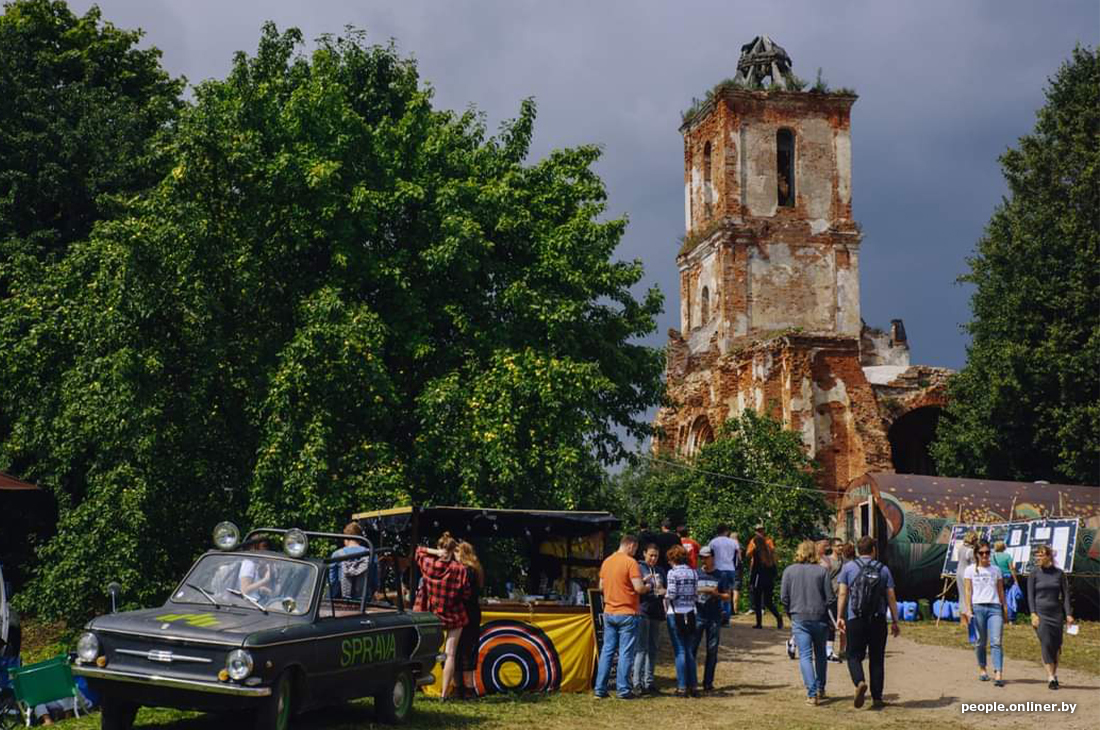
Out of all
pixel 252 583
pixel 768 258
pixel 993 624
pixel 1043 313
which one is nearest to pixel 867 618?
pixel 993 624

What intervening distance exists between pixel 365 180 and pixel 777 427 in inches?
855

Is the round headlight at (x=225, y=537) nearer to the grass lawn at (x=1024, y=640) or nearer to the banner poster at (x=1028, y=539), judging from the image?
the grass lawn at (x=1024, y=640)

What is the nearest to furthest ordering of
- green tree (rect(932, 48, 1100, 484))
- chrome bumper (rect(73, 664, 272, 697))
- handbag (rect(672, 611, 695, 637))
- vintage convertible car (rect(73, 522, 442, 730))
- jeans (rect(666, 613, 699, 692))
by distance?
Result: chrome bumper (rect(73, 664, 272, 697)) → vintage convertible car (rect(73, 522, 442, 730)) → handbag (rect(672, 611, 695, 637)) → jeans (rect(666, 613, 699, 692)) → green tree (rect(932, 48, 1100, 484))

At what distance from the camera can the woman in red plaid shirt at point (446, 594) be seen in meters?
14.2

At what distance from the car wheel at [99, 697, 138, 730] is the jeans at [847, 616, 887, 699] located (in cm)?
753

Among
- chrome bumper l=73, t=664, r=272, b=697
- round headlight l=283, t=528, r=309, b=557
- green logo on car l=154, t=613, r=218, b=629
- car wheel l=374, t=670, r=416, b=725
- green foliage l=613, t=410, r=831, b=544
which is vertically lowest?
car wheel l=374, t=670, r=416, b=725

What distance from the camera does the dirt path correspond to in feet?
45.0

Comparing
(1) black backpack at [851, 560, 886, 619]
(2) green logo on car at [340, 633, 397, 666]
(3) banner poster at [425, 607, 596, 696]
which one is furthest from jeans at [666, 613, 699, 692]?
(2) green logo on car at [340, 633, 397, 666]

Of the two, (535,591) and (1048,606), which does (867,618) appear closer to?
(1048,606)

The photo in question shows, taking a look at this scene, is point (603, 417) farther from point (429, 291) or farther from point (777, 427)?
point (777, 427)

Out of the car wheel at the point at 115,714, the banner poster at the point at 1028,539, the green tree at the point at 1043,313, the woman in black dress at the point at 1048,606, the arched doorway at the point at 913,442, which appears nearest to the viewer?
the car wheel at the point at 115,714

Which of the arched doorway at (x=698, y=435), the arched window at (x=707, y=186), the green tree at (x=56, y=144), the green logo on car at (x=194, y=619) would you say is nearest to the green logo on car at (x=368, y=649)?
the green logo on car at (x=194, y=619)

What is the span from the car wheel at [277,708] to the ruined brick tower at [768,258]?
33.7m

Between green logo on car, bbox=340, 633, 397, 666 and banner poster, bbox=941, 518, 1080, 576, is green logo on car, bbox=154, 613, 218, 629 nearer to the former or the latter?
green logo on car, bbox=340, 633, 397, 666
